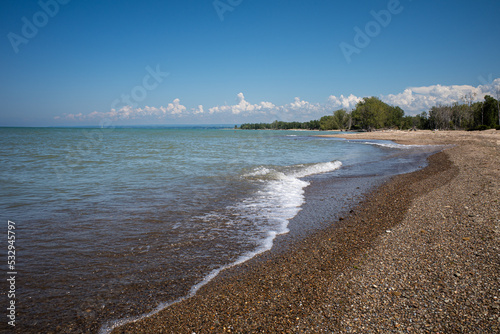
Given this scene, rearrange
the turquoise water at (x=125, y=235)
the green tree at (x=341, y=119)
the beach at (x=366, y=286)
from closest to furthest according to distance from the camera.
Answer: the beach at (x=366, y=286) < the turquoise water at (x=125, y=235) < the green tree at (x=341, y=119)

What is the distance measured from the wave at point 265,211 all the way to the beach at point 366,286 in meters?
0.18

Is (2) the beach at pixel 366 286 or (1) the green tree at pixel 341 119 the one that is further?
(1) the green tree at pixel 341 119

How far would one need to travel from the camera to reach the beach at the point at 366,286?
3498 millimetres

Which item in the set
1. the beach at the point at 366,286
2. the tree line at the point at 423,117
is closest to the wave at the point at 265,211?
the beach at the point at 366,286

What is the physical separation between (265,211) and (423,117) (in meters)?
131

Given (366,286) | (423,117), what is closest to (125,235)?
(366,286)

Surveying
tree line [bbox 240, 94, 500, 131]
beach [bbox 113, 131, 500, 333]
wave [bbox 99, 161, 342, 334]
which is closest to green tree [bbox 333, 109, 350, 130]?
tree line [bbox 240, 94, 500, 131]

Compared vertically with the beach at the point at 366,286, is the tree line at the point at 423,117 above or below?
above

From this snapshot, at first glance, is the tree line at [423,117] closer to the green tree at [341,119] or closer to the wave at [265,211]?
the green tree at [341,119]

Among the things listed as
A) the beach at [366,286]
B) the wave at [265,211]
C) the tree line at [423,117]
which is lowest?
the wave at [265,211]

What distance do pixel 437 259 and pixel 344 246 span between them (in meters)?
1.82

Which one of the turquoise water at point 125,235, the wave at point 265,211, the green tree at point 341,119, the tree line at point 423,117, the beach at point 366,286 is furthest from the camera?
the green tree at point 341,119

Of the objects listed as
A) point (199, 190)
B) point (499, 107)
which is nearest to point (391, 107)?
point (499, 107)

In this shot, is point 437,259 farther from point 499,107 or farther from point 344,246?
point 499,107
